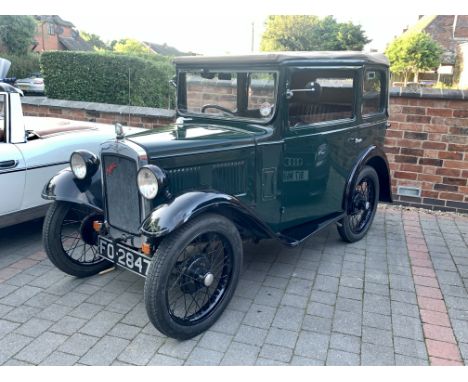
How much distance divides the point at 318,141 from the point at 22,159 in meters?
2.67

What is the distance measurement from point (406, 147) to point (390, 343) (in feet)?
11.0

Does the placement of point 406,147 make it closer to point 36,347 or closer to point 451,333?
point 451,333

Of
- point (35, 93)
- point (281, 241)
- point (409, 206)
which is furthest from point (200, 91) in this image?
point (35, 93)

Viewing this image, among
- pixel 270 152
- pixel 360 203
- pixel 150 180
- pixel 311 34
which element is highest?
pixel 311 34

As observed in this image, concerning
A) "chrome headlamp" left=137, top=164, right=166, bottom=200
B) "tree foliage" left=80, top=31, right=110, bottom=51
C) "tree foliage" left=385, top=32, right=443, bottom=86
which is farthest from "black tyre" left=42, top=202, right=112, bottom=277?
"tree foliage" left=80, top=31, right=110, bottom=51

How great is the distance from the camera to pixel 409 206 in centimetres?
545

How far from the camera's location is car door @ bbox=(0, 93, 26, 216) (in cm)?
355

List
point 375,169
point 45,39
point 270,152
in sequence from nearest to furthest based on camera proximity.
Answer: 1. point 270,152
2. point 375,169
3. point 45,39

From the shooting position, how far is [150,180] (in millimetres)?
2541

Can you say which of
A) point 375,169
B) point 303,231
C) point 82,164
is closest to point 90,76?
point 82,164

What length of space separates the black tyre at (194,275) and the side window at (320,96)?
1161 mm

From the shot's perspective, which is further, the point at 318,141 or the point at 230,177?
the point at 318,141

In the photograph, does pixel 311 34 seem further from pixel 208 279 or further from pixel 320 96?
pixel 208 279

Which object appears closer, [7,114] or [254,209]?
[254,209]
